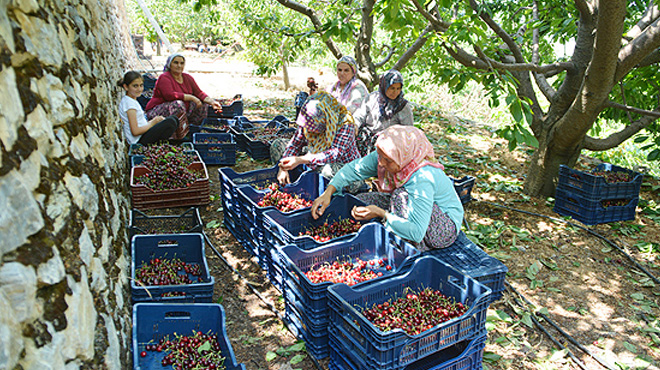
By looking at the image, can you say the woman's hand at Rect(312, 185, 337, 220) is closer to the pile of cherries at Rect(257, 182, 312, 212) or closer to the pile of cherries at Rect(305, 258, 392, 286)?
the pile of cherries at Rect(257, 182, 312, 212)

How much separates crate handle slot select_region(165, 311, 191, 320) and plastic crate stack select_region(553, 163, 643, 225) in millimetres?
4738

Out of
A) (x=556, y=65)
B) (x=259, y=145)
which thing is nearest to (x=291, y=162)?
(x=259, y=145)

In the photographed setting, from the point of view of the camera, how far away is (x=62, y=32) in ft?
8.89

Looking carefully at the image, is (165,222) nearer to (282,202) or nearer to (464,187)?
(282,202)

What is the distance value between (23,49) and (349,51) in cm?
1900

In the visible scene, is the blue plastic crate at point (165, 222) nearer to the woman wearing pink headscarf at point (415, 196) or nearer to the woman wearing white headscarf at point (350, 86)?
the woman wearing pink headscarf at point (415, 196)

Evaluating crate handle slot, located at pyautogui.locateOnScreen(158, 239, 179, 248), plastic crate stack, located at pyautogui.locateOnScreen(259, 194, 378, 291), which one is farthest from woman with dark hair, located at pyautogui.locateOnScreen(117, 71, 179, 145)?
plastic crate stack, located at pyautogui.locateOnScreen(259, 194, 378, 291)

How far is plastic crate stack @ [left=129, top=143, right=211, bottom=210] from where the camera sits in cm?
473

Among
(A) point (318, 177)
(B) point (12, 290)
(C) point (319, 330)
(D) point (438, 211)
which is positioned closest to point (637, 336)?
(D) point (438, 211)

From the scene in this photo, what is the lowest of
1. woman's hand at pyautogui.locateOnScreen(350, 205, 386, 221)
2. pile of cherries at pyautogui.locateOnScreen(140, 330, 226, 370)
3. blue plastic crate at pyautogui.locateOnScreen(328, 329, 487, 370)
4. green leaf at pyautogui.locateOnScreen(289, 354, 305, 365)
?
green leaf at pyautogui.locateOnScreen(289, 354, 305, 365)

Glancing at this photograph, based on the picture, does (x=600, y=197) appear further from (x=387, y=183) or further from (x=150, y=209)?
(x=150, y=209)

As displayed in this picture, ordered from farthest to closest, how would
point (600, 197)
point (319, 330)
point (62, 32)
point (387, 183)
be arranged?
point (600, 197), point (387, 183), point (319, 330), point (62, 32)

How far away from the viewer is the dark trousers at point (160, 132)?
19.9 ft

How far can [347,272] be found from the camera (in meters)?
3.62
